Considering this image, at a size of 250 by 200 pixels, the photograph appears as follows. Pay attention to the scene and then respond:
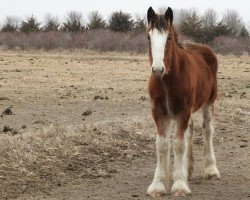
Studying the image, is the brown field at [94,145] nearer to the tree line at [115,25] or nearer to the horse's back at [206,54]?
the horse's back at [206,54]

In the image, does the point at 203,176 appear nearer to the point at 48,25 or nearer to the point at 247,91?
the point at 247,91

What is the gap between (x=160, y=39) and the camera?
6.72m

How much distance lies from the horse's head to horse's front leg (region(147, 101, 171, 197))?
0.68m

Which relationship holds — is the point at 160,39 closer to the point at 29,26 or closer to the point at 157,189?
the point at 157,189

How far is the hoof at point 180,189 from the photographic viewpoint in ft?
24.2

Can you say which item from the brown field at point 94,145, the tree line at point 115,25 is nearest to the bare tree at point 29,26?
the tree line at point 115,25

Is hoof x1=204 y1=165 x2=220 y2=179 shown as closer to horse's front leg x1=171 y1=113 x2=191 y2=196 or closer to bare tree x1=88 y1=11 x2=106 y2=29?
horse's front leg x1=171 y1=113 x2=191 y2=196

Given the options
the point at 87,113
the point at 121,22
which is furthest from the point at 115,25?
the point at 87,113

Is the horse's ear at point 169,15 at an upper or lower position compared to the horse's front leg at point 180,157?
upper

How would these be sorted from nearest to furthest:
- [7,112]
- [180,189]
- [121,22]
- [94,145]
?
[180,189]
[94,145]
[7,112]
[121,22]

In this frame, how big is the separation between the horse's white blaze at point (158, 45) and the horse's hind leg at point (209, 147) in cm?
258

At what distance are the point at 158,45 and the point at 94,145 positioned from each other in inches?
140

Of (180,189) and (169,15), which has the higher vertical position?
(169,15)

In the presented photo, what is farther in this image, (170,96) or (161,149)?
(161,149)
